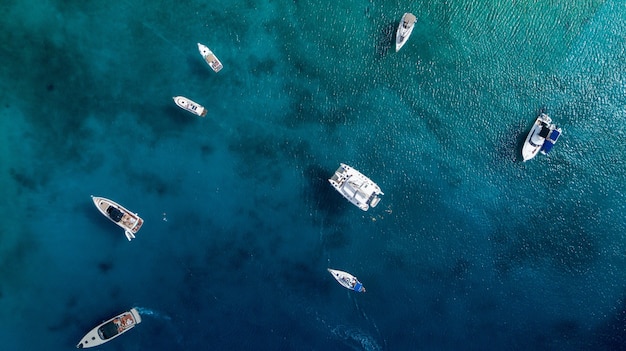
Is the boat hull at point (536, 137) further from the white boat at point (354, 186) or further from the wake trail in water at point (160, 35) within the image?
the wake trail in water at point (160, 35)

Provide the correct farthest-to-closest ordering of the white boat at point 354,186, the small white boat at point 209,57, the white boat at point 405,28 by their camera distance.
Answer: the white boat at point 354,186
the white boat at point 405,28
the small white boat at point 209,57

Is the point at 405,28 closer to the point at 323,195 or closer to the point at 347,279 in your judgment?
the point at 323,195

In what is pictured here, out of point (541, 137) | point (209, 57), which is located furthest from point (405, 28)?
point (209, 57)

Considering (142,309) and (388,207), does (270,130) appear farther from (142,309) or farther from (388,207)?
(142,309)

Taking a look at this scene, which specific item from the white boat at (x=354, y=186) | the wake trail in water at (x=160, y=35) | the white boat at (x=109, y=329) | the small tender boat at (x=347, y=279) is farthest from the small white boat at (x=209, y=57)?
the white boat at (x=109, y=329)

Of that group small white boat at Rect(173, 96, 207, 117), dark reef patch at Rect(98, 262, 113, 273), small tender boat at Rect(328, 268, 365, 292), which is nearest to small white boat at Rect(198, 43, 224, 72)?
small white boat at Rect(173, 96, 207, 117)

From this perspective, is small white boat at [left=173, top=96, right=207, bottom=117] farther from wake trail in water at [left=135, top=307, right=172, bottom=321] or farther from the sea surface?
wake trail in water at [left=135, top=307, right=172, bottom=321]

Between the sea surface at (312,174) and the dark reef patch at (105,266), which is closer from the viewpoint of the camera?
the sea surface at (312,174)
